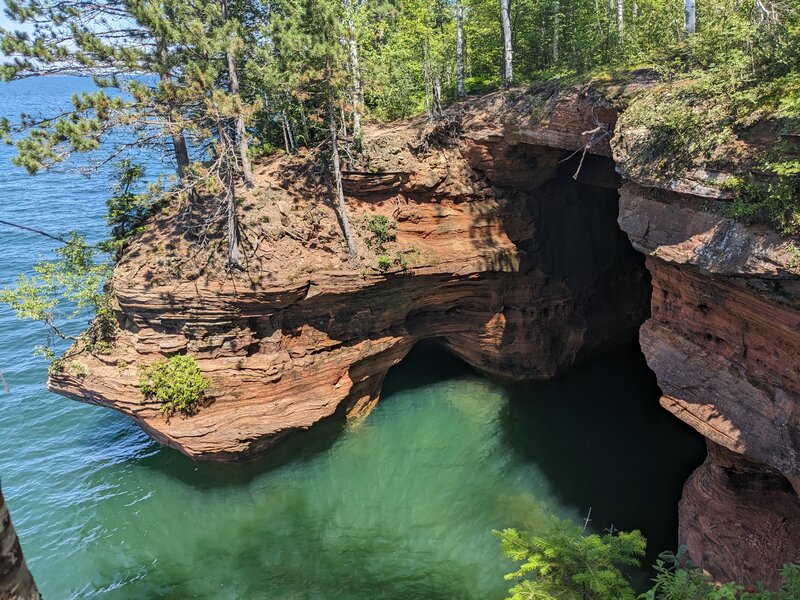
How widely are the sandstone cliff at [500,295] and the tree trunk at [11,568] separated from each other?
1084 cm

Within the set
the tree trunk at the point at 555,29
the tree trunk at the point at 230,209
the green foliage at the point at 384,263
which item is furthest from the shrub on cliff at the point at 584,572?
the tree trunk at the point at 555,29

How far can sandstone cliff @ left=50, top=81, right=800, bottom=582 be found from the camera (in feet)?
36.2

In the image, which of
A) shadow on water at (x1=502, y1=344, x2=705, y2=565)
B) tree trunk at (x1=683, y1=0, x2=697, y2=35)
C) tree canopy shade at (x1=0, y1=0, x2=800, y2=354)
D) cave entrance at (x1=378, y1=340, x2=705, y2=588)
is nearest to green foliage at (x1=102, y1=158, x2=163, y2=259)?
tree canopy shade at (x1=0, y1=0, x2=800, y2=354)

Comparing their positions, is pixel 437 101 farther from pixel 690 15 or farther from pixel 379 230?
pixel 690 15

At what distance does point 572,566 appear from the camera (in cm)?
927

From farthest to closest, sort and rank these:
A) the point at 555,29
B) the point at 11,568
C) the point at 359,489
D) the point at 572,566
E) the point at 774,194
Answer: the point at 555,29, the point at 359,489, the point at 774,194, the point at 572,566, the point at 11,568

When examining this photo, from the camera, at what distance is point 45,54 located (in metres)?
13.7

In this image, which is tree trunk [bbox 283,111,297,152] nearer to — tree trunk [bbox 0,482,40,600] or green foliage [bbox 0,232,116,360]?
green foliage [bbox 0,232,116,360]

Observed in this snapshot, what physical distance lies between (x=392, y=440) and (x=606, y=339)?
10.1 meters

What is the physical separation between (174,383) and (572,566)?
11.8 metres

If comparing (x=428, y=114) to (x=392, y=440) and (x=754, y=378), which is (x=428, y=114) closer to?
(x=392, y=440)

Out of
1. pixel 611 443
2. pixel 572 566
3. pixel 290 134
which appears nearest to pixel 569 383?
pixel 611 443

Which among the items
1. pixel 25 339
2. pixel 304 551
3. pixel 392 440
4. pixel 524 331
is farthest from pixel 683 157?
pixel 25 339

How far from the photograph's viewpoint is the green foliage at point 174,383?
15.8 m
